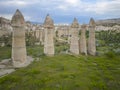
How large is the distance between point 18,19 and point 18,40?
277 cm

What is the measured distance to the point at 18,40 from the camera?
26.7 metres

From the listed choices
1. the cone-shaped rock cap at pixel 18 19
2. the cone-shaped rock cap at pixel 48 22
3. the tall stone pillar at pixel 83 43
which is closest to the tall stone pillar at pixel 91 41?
the tall stone pillar at pixel 83 43

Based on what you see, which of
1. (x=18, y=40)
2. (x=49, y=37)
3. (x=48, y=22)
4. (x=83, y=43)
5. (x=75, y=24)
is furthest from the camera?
(x=83, y=43)

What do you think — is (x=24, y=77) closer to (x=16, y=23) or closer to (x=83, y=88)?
(x=83, y=88)

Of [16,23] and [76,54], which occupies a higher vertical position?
[16,23]

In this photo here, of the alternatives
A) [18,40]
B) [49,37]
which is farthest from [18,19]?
[49,37]

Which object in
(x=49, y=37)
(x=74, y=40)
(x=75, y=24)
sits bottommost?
(x=74, y=40)

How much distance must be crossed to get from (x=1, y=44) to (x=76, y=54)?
33.8m

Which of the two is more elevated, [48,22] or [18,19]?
[18,19]

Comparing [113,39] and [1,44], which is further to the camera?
[113,39]

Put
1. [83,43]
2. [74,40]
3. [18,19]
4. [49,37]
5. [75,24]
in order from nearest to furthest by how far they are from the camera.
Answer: [18,19], [49,37], [74,40], [75,24], [83,43]

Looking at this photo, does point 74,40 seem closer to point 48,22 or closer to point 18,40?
point 48,22

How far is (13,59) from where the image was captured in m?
27.1

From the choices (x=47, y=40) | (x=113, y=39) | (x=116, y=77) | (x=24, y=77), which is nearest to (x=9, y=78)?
(x=24, y=77)
